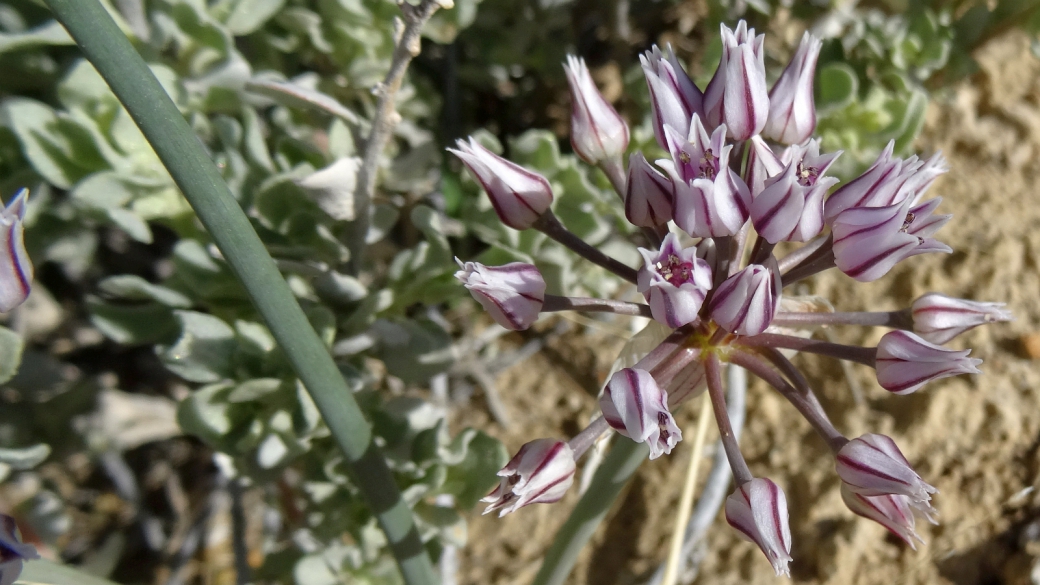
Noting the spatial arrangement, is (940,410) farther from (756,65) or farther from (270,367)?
(270,367)

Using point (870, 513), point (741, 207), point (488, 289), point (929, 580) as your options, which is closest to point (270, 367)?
point (488, 289)

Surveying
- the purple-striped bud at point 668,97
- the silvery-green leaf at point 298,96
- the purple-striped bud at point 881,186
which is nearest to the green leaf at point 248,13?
the silvery-green leaf at point 298,96

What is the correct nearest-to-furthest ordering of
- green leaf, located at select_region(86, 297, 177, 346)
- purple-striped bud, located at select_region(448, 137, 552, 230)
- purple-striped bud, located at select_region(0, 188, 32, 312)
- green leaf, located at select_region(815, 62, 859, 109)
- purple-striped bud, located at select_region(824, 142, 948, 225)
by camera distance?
purple-striped bud, located at select_region(0, 188, 32, 312) < purple-striped bud, located at select_region(824, 142, 948, 225) < purple-striped bud, located at select_region(448, 137, 552, 230) < green leaf, located at select_region(86, 297, 177, 346) < green leaf, located at select_region(815, 62, 859, 109)

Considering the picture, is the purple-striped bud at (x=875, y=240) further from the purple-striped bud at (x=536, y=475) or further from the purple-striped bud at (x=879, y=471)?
the purple-striped bud at (x=536, y=475)

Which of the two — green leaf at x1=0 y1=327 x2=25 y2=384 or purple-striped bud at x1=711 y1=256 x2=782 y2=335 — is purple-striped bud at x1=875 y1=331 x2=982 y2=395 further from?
green leaf at x1=0 y1=327 x2=25 y2=384

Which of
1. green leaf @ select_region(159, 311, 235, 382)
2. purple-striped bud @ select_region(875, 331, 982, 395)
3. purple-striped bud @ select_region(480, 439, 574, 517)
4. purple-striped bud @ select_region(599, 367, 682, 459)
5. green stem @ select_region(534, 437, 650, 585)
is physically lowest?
green stem @ select_region(534, 437, 650, 585)

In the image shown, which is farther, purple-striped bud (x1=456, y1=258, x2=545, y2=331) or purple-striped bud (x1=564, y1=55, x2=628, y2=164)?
purple-striped bud (x1=564, y1=55, x2=628, y2=164)

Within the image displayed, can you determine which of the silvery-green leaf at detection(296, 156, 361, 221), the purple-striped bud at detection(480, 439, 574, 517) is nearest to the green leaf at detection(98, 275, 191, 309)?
the silvery-green leaf at detection(296, 156, 361, 221)

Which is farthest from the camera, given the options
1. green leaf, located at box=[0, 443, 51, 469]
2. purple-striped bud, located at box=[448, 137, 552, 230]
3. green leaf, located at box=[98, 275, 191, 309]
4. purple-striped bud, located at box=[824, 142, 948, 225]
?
green leaf, located at box=[98, 275, 191, 309]

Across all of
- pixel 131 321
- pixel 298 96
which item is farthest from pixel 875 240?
pixel 131 321

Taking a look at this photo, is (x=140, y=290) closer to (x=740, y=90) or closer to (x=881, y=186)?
(x=740, y=90)
